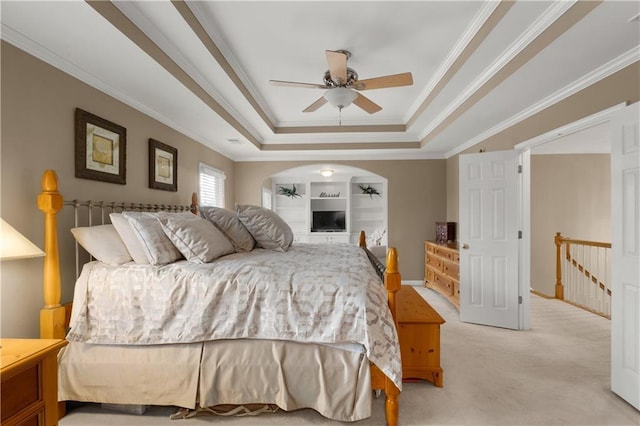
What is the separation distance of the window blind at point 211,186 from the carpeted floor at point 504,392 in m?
3.03

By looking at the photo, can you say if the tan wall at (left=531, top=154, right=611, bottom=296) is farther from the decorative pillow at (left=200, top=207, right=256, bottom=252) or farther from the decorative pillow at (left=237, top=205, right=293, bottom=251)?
the decorative pillow at (left=200, top=207, right=256, bottom=252)

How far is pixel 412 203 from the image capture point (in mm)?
5922

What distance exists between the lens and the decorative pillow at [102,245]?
7.08 ft

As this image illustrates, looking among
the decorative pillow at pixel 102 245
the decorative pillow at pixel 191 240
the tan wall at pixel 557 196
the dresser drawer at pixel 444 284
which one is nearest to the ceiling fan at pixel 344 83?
the decorative pillow at pixel 191 240

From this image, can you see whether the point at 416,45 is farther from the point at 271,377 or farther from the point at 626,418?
the point at 626,418

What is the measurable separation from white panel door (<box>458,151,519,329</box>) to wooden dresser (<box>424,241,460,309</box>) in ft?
1.27

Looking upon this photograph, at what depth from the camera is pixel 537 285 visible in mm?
5938

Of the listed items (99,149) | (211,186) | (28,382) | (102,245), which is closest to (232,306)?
(28,382)

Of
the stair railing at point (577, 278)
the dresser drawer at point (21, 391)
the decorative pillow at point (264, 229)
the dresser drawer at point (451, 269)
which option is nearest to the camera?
the dresser drawer at point (21, 391)

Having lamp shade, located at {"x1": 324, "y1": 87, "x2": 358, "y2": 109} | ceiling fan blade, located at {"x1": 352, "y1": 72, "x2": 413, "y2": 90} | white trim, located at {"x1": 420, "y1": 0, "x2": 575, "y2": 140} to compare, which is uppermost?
white trim, located at {"x1": 420, "y1": 0, "x2": 575, "y2": 140}

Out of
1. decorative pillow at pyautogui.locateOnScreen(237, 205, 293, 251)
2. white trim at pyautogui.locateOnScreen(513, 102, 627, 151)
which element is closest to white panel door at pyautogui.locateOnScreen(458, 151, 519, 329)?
white trim at pyautogui.locateOnScreen(513, 102, 627, 151)

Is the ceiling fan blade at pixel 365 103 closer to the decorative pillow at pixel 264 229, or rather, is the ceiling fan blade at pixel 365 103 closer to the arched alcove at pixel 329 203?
the decorative pillow at pixel 264 229

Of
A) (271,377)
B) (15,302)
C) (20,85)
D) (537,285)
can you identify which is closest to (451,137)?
(537,285)

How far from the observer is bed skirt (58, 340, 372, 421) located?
1.89 m
